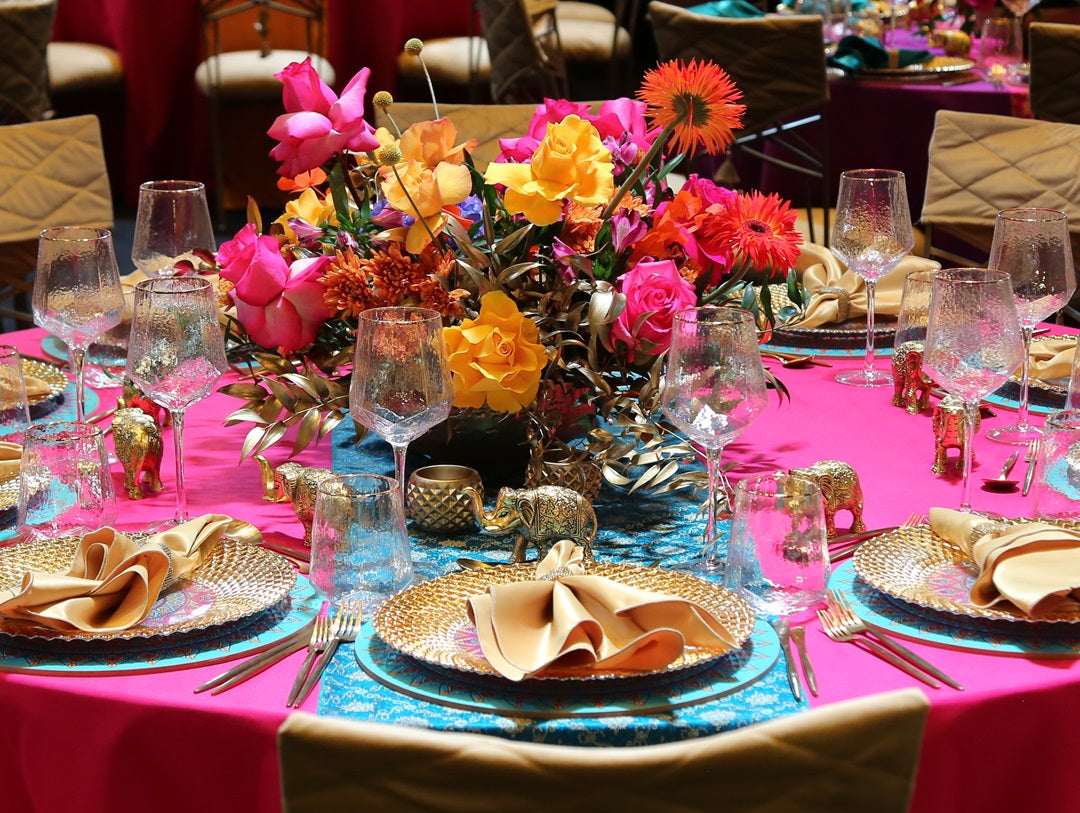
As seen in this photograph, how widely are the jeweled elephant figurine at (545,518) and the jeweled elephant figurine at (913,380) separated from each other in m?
0.59

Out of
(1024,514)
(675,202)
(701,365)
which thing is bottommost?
(1024,514)

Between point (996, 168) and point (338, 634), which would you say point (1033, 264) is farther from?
point (996, 168)

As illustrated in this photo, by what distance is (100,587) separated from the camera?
115 centimetres

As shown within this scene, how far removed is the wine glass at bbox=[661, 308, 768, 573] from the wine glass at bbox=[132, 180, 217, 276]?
32.5 inches

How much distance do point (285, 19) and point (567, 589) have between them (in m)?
4.94

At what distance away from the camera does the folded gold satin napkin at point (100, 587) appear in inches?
44.3

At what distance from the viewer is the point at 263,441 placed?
1.48 metres

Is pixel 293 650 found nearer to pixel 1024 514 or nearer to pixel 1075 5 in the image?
pixel 1024 514

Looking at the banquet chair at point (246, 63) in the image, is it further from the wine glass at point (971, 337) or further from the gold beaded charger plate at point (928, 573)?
the gold beaded charger plate at point (928, 573)

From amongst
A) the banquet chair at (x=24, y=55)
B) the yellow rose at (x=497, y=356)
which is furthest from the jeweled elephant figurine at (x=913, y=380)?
the banquet chair at (x=24, y=55)

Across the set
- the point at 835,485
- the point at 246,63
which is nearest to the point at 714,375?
the point at 835,485

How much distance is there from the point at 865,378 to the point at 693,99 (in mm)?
560

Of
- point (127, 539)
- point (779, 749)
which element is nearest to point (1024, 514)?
point (779, 749)

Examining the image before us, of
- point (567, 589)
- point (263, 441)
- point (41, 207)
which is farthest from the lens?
point (41, 207)
